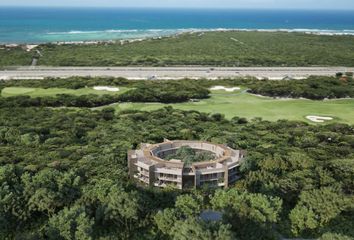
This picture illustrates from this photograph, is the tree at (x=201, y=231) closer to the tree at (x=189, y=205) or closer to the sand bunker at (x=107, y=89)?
the tree at (x=189, y=205)

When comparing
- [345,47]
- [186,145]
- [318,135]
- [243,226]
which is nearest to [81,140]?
[186,145]

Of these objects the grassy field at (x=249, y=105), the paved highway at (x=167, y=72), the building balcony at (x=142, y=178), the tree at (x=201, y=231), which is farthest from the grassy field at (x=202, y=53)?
the tree at (x=201, y=231)

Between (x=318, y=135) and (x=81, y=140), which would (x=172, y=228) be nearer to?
(x=81, y=140)

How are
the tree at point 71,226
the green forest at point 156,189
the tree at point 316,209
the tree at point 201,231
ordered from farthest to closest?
the tree at point 316,209
the green forest at point 156,189
the tree at point 71,226
the tree at point 201,231

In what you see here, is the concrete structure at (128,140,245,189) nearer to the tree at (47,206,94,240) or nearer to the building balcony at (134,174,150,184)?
the building balcony at (134,174,150,184)

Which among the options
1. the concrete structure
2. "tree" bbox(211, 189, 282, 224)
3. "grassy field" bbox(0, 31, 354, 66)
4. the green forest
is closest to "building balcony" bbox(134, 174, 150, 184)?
the concrete structure

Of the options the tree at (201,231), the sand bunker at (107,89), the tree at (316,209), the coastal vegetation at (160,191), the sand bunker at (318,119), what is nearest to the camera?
the tree at (201,231)

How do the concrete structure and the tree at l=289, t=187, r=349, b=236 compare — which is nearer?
the tree at l=289, t=187, r=349, b=236
